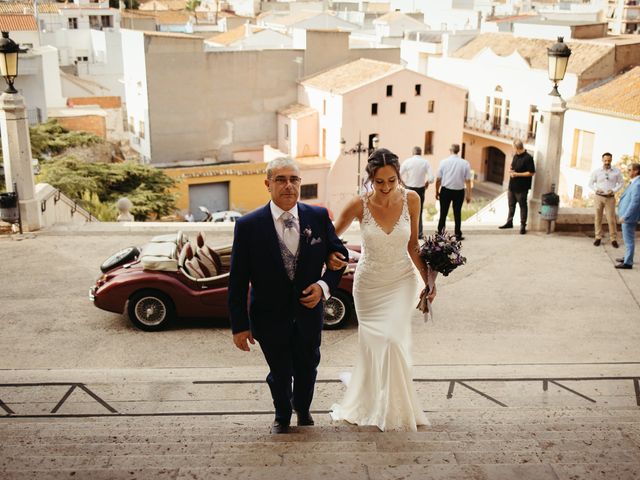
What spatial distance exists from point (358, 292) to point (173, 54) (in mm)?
41506

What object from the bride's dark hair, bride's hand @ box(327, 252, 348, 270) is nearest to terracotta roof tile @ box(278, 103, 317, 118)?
the bride's dark hair

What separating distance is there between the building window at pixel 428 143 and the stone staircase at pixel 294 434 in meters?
39.0

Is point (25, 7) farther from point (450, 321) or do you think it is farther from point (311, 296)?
point (311, 296)

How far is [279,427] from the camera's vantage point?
17.4ft

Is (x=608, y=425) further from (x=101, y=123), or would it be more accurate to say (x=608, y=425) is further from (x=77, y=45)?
(x=77, y=45)

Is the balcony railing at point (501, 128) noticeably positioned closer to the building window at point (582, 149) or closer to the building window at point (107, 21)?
the building window at point (582, 149)

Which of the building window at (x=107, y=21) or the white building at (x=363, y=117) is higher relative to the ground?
the building window at (x=107, y=21)

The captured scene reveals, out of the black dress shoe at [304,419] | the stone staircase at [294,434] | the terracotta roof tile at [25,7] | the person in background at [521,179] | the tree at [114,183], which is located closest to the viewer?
the stone staircase at [294,434]

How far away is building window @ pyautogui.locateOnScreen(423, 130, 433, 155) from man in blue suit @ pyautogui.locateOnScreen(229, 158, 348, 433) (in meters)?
41.1

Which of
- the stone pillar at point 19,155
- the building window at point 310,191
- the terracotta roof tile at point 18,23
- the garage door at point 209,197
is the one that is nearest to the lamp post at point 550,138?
the stone pillar at point 19,155

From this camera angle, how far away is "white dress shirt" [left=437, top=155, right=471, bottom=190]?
12117mm

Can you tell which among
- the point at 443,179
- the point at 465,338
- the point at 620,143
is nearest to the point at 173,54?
the point at 620,143

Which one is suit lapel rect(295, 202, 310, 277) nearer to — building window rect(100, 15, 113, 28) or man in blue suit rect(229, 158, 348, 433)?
man in blue suit rect(229, 158, 348, 433)

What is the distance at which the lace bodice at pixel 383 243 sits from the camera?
19.6 ft
